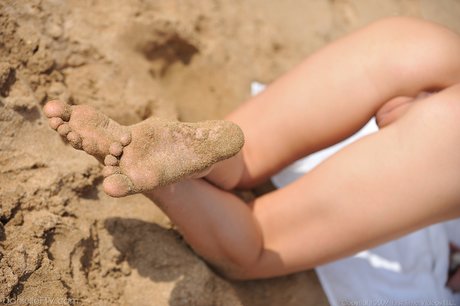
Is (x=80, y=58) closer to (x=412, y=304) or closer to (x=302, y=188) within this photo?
(x=302, y=188)

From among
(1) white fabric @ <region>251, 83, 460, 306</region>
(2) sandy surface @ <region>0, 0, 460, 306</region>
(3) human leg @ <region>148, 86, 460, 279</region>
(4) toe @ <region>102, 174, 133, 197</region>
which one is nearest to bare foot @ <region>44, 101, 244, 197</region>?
(4) toe @ <region>102, 174, 133, 197</region>

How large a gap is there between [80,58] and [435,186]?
91 cm

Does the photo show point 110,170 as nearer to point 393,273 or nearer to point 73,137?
point 73,137

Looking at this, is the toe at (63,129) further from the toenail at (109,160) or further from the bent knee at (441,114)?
the bent knee at (441,114)

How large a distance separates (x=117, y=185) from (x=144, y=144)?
86 mm

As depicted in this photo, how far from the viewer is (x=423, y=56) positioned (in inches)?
38.3

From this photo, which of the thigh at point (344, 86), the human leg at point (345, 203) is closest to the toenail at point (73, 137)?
the human leg at point (345, 203)

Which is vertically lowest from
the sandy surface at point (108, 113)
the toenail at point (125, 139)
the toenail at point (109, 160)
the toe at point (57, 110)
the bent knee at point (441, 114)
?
the sandy surface at point (108, 113)

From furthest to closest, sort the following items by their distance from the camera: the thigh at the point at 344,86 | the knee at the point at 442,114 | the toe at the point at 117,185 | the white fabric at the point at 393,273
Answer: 1. the white fabric at the point at 393,273
2. the thigh at the point at 344,86
3. the knee at the point at 442,114
4. the toe at the point at 117,185

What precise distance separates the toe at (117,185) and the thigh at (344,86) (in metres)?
0.42

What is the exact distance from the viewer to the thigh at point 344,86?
0.98 meters

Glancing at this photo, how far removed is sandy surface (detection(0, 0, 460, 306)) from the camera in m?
0.88

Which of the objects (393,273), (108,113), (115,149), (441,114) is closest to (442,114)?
(441,114)

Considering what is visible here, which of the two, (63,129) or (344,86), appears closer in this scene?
(63,129)
